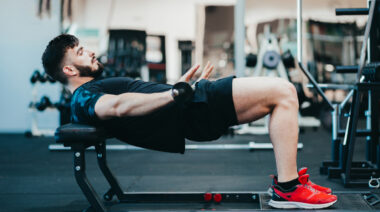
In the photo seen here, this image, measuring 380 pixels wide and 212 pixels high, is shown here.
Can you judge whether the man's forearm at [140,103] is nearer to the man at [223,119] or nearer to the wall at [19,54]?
the man at [223,119]

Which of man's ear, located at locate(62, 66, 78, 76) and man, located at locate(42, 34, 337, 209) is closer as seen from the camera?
man, located at locate(42, 34, 337, 209)

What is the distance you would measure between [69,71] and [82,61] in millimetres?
72

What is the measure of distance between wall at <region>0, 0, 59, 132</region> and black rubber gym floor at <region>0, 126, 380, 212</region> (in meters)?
1.21

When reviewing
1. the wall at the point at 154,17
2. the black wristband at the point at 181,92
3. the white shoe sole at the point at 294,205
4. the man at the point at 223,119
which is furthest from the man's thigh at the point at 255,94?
the wall at the point at 154,17

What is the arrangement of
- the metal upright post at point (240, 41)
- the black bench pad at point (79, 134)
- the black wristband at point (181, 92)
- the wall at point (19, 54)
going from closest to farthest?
the black wristband at point (181, 92) < the black bench pad at point (79, 134) < the metal upright post at point (240, 41) < the wall at point (19, 54)

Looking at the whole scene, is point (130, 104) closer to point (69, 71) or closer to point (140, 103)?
point (140, 103)

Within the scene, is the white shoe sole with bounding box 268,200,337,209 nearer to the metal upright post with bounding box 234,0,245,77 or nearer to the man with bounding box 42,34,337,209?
the man with bounding box 42,34,337,209

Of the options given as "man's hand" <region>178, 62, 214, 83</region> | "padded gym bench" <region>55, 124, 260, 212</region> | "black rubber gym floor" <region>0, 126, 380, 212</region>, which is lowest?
"black rubber gym floor" <region>0, 126, 380, 212</region>

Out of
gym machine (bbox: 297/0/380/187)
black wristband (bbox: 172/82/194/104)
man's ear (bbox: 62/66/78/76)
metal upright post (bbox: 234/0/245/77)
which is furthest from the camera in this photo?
metal upright post (bbox: 234/0/245/77)

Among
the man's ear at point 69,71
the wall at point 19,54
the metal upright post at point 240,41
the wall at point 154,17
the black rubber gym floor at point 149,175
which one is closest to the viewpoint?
the man's ear at point 69,71

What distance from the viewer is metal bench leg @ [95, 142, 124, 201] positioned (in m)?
1.98

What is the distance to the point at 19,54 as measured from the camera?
5.12 m

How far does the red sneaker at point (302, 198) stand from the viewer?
65.0 inches

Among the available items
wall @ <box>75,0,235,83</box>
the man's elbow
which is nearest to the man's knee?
the man's elbow
